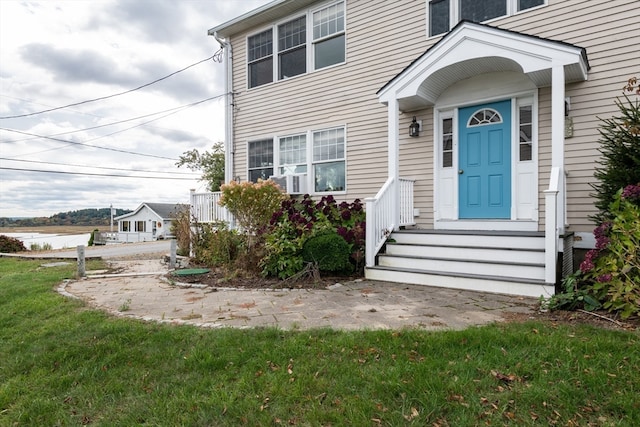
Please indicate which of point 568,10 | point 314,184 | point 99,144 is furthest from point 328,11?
point 99,144

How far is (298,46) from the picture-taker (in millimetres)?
8789

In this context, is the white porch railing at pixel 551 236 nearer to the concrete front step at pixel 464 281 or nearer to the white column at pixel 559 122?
the concrete front step at pixel 464 281

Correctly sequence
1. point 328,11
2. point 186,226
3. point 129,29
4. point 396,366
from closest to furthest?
point 396,366 < point 328,11 < point 186,226 < point 129,29

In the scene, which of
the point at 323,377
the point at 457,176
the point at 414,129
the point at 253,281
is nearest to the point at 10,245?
the point at 253,281

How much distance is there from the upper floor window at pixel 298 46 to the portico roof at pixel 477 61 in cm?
252

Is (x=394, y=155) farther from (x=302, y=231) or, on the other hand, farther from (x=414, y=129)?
(x=302, y=231)

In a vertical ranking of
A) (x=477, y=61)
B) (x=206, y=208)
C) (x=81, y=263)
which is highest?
(x=477, y=61)

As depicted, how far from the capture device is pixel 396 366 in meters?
2.43

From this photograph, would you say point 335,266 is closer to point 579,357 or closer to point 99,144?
point 579,357

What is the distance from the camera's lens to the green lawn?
6.49 ft

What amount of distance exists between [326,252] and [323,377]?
3.29 metres

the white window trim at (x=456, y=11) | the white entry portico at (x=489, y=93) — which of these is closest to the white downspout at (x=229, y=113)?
the white entry portico at (x=489, y=93)

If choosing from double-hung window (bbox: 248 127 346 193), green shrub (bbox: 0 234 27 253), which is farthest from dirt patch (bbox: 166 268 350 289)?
green shrub (bbox: 0 234 27 253)

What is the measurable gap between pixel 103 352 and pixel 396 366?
2.33m
